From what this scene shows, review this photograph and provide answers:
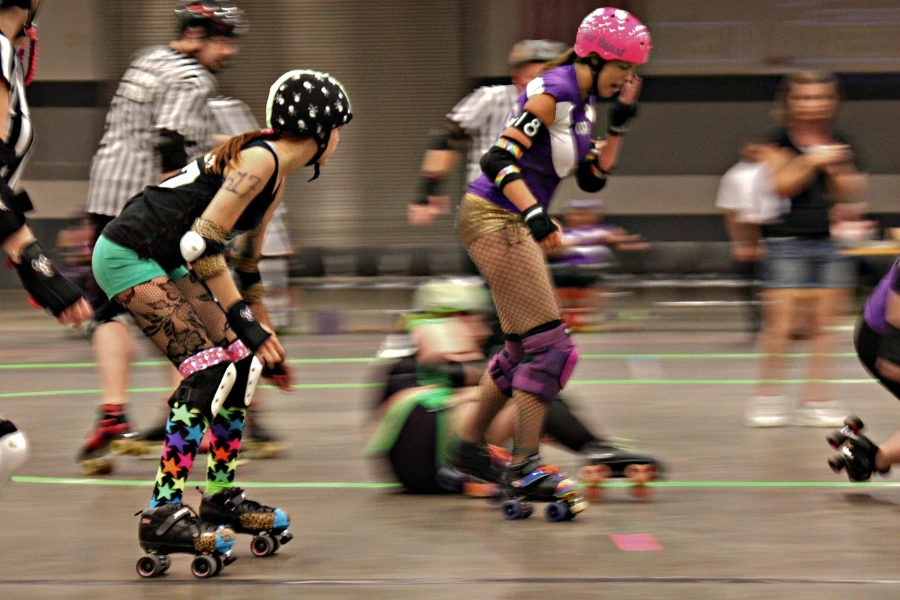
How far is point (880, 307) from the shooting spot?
4.70 metres

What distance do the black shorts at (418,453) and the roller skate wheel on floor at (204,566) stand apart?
1.17 meters

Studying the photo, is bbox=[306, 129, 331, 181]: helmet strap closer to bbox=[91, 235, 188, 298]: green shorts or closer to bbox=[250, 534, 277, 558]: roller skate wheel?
bbox=[91, 235, 188, 298]: green shorts

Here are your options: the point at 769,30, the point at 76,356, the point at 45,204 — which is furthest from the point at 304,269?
the point at 769,30

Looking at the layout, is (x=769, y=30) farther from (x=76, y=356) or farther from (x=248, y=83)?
(x=76, y=356)

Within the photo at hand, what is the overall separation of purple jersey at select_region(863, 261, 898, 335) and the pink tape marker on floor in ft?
3.74

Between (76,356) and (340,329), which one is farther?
(340,329)

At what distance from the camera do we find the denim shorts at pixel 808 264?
6.11 m

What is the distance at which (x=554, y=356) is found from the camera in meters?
4.38

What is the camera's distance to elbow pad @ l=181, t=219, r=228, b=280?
3846mm

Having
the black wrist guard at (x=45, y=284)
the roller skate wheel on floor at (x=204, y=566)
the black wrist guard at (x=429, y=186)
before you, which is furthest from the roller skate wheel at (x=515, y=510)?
the black wrist guard at (x=429, y=186)

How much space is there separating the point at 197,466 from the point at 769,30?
822cm

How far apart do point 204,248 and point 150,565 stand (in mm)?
876

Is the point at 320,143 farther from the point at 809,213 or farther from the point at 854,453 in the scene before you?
the point at 809,213

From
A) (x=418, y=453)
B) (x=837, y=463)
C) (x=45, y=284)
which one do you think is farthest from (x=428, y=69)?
(x=45, y=284)
